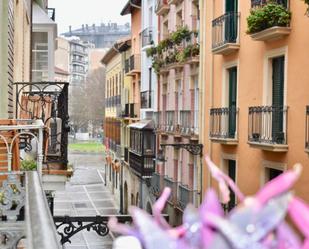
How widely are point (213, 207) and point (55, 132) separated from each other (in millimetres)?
10156

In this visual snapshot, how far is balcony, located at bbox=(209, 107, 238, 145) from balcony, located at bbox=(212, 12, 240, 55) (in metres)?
1.65

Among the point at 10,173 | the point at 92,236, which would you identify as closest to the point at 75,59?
the point at 92,236

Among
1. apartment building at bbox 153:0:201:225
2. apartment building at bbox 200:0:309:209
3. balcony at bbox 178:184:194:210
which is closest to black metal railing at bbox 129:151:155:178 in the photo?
apartment building at bbox 153:0:201:225

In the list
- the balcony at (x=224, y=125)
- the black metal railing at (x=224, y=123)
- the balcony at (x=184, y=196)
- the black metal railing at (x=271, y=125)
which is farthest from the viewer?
the balcony at (x=184, y=196)

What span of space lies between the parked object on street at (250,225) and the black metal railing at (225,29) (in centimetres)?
1598

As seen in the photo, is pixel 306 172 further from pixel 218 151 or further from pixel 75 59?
pixel 75 59

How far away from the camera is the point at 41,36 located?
2277cm

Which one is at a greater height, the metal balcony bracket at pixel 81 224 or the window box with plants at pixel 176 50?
the window box with plants at pixel 176 50

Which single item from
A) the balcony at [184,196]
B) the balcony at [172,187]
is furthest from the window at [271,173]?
the balcony at [172,187]

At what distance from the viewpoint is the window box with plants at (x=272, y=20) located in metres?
13.3

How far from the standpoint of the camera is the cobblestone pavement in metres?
27.5

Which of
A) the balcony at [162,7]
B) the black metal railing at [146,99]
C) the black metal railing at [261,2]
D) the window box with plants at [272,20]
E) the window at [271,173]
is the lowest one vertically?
the window at [271,173]

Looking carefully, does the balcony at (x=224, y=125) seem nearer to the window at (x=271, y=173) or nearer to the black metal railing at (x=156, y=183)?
the window at (x=271, y=173)

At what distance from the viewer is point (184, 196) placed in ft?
69.6
